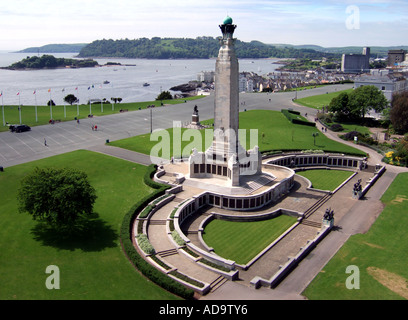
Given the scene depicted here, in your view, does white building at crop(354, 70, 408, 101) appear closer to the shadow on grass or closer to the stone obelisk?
the stone obelisk

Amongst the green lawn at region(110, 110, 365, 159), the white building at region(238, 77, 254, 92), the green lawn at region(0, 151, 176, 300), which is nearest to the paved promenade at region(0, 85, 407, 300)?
the green lawn at region(110, 110, 365, 159)

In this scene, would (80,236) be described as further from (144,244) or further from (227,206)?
(227,206)

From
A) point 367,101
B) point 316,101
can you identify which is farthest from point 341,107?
point 316,101

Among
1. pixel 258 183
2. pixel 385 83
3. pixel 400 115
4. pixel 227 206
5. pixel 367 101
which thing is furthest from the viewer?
pixel 385 83

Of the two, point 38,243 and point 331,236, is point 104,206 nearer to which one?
point 38,243

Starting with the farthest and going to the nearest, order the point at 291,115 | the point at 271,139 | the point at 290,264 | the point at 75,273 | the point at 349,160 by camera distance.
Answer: the point at 291,115, the point at 271,139, the point at 349,160, the point at 290,264, the point at 75,273
